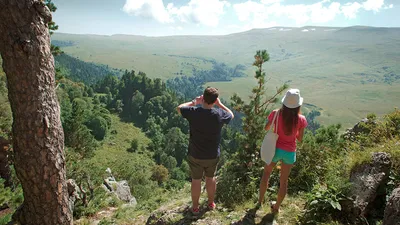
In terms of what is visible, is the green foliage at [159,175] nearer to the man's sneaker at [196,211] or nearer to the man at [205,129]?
the man's sneaker at [196,211]

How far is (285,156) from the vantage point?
4.55 meters

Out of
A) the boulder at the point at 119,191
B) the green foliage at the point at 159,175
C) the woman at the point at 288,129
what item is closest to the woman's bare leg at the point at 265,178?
the woman at the point at 288,129

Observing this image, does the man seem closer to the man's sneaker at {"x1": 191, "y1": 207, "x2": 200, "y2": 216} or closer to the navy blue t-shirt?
the navy blue t-shirt

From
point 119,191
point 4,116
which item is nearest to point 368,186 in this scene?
point 119,191

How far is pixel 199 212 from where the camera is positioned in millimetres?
5441

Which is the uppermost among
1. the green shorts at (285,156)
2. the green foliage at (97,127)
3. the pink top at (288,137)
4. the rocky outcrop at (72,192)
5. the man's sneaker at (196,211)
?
the pink top at (288,137)

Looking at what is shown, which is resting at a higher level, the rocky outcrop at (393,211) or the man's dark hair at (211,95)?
the man's dark hair at (211,95)

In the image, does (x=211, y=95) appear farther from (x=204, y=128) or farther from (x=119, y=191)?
(x=119, y=191)

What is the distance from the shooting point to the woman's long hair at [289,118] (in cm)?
432

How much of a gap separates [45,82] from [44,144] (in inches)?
35.6

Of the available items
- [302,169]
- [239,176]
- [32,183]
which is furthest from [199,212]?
[32,183]

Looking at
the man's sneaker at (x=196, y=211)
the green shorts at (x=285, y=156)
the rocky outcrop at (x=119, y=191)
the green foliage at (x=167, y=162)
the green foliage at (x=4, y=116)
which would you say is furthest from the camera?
the green foliage at (x=167, y=162)

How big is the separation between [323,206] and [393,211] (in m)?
1.22

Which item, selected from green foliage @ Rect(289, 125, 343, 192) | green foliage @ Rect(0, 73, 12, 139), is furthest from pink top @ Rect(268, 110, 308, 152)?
Answer: green foliage @ Rect(0, 73, 12, 139)
